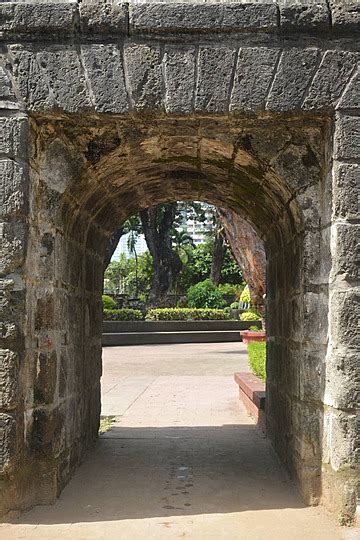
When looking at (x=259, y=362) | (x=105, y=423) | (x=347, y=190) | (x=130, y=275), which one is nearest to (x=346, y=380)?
(x=347, y=190)

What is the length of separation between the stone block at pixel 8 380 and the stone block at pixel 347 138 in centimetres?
255

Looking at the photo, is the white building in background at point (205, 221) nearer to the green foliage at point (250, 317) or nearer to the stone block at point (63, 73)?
the green foliage at point (250, 317)

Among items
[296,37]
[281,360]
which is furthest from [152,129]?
[281,360]

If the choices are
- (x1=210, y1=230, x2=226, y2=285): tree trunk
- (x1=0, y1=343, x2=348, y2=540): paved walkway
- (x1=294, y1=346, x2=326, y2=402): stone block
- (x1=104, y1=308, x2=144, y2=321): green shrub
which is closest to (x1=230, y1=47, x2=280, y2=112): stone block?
(x1=294, y1=346, x2=326, y2=402): stone block

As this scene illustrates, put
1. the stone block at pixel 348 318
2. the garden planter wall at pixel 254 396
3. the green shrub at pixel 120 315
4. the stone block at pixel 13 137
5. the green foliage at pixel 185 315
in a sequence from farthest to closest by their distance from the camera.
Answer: the green foliage at pixel 185 315
the green shrub at pixel 120 315
the garden planter wall at pixel 254 396
the stone block at pixel 13 137
the stone block at pixel 348 318

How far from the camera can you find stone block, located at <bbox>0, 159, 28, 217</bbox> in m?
4.16

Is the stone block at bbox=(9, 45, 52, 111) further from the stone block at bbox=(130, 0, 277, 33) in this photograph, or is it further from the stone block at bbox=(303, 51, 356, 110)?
the stone block at bbox=(303, 51, 356, 110)

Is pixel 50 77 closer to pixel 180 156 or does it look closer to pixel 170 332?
pixel 180 156

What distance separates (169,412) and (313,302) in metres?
4.52

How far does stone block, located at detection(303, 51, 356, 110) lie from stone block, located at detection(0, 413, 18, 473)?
9.53 feet

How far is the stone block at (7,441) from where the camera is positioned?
4.02 m

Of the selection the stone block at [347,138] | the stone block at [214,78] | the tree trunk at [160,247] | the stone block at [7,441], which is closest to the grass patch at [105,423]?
the stone block at [7,441]

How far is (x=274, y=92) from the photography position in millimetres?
4199

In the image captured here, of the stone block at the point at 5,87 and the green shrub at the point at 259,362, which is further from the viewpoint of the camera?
the green shrub at the point at 259,362
